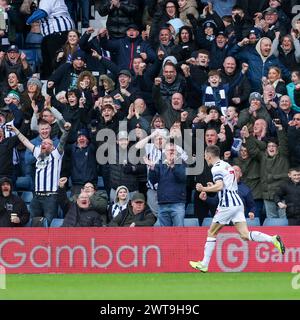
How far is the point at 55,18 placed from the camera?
90.3 feet

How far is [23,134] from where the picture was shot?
83.9ft

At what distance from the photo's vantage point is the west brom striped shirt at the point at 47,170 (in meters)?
24.4

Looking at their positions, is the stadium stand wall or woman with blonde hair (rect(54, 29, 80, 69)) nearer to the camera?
the stadium stand wall

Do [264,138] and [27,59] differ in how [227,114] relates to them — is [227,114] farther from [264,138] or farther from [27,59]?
[27,59]

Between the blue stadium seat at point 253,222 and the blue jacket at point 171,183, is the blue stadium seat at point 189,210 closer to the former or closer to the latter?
the blue jacket at point 171,183

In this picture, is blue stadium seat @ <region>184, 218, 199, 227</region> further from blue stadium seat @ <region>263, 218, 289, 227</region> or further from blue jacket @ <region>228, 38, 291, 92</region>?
blue jacket @ <region>228, 38, 291, 92</region>

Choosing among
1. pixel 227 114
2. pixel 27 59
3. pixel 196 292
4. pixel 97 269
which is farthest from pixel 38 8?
pixel 196 292

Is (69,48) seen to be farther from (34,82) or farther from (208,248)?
(208,248)

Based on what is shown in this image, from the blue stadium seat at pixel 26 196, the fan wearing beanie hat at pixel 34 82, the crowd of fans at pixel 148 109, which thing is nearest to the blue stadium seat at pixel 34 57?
the crowd of fans at pixel 148 109

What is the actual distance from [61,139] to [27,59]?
4132 mm

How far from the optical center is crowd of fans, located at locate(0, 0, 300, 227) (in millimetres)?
23656

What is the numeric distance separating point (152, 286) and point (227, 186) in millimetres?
2384

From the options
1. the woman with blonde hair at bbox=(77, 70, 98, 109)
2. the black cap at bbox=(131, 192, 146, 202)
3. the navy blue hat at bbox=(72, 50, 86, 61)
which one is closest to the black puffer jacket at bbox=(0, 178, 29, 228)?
the black cap at bbox=(131, 192, 146, 202)

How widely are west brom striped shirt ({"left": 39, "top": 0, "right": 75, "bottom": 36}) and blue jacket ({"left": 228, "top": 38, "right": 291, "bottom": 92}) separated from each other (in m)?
3.73
